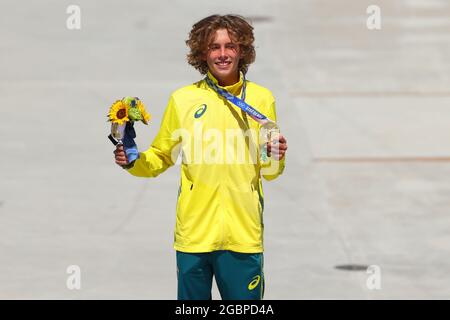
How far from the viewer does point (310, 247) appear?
35.4 feet

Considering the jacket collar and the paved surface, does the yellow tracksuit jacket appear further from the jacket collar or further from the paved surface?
the paved surface

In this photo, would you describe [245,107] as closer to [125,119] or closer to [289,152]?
[125,119]

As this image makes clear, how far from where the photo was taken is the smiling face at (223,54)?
652 cm

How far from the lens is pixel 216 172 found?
646cm

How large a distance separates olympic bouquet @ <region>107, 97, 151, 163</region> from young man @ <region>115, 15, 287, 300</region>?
0.09 meters

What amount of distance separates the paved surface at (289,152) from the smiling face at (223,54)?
3.44 m

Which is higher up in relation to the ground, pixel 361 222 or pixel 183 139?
pixel 183 139

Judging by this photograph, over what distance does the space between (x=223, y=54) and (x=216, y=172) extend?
0.58 meters

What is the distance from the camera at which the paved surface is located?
10.3 m

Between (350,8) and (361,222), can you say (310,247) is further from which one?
(350,8)

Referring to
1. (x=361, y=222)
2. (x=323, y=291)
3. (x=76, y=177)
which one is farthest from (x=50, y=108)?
(x=323, y=291)

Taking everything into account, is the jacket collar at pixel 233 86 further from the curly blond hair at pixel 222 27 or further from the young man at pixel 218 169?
the curly blond hair at pixel 222 27

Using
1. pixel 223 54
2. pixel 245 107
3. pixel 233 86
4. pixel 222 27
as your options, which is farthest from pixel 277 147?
pixel 222 27
